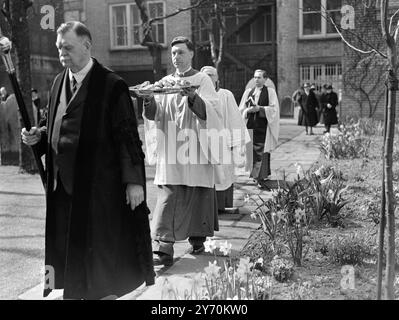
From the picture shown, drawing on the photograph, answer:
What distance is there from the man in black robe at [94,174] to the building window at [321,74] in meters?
23.1

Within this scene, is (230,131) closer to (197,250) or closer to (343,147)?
(197,250)

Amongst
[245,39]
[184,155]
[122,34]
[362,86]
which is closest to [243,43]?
[245,39]

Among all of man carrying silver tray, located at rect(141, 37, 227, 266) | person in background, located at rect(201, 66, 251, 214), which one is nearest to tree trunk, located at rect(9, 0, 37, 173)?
person in background, located at rect(201, 66, 251, 214)

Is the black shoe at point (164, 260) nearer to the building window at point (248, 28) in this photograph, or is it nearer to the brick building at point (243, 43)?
→ the brick building at point (243, 43)

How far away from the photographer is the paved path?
177 inches

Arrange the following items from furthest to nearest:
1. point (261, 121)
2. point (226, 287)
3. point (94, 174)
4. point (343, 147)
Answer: point (343, 147), point (261, 121), point (94, 174), point (226, 287)

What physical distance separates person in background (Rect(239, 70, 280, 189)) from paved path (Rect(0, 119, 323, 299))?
334 mm

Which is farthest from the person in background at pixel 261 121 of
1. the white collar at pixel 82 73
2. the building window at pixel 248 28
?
the building window at pixel 248 28

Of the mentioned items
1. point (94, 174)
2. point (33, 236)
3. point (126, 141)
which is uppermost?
point (126, 141)

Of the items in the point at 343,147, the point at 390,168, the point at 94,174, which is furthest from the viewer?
Result: the point at 343,147

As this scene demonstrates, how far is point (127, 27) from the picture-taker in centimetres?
2936

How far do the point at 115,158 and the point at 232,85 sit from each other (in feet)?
81.5

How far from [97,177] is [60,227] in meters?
0.46
